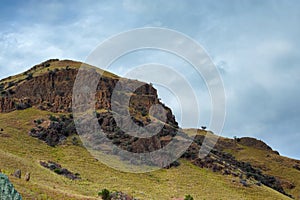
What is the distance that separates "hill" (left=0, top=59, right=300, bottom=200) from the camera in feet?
156

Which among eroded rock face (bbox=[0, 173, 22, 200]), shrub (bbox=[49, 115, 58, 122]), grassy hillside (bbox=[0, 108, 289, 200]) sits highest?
shrub (bbox=[49, 115, 58, 122])

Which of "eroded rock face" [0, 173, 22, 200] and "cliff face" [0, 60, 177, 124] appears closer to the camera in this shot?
"eroded rock face" [0, 173, 22, 200]

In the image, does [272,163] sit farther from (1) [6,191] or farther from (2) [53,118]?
(1) [6,191]

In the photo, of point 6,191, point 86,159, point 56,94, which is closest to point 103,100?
point 56,94

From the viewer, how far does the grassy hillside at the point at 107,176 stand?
48.0 metres

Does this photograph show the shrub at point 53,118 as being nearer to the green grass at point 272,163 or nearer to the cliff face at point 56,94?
the cliff face at point 56,94

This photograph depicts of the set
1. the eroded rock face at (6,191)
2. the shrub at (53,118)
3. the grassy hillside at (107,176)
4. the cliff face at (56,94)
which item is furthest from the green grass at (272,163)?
the eroded rock face at (6,191)

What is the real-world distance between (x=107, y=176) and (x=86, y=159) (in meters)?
8.09

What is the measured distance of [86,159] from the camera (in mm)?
63062

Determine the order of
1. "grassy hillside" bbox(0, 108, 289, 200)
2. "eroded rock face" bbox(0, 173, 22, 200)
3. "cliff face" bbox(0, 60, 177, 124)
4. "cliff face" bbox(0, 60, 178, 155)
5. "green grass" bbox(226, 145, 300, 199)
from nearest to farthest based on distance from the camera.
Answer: "eroded rock face" bbox(0, 173, 22, 200) < "grassy hillside" bbox(0, 108, 289, 200) < "cliff face" bbox(0, 60, 178, 155) < "cliff face" bbox(0, 60, 177, 124) < "green grass" bbox(226, 145, 300, 199)

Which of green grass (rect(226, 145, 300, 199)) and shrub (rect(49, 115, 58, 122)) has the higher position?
green grass (rect(226, 145, 300, 199))

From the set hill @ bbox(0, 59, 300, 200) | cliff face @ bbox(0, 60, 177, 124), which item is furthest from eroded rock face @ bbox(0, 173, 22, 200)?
cliff face @ bbox(0, 60, 177, 124)

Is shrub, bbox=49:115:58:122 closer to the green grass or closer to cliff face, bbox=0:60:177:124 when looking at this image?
cliff face, bbox=0:60:177:124

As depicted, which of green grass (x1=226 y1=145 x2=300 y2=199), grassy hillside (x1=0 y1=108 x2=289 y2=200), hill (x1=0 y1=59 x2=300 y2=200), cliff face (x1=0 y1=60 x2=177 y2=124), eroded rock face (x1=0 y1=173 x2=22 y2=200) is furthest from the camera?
green grass (x1=226 y1=145 x2=300 y2=199)
